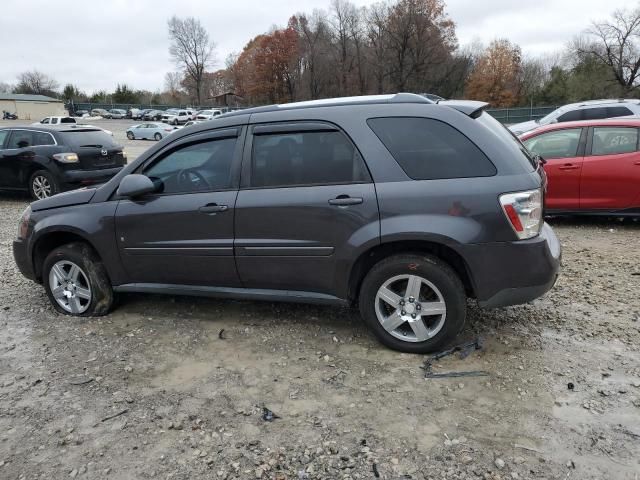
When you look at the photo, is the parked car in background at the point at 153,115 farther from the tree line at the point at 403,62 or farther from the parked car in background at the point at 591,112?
the parked car in background at the point at 591,112

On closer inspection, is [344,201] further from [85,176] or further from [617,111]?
[617,111]

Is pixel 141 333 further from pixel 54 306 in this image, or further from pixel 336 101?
pixel 336 101

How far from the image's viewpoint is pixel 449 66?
2486 inches

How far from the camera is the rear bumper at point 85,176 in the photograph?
1003 centimetres

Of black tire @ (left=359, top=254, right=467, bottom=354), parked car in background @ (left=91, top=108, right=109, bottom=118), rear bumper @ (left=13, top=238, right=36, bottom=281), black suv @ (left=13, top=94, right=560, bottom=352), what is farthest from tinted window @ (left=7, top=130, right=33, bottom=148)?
parked car in background @ (left=91, top=108, right=109, bottom=118)

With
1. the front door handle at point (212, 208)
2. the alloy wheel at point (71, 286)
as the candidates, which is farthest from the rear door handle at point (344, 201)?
the alloy wheel at point (71, 286)

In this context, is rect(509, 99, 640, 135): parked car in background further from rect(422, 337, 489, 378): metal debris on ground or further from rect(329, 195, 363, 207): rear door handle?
rect(329, 195, 363, 207): rear door handle

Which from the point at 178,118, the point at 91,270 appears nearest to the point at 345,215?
the point at 91,270

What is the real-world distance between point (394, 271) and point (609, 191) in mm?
4673

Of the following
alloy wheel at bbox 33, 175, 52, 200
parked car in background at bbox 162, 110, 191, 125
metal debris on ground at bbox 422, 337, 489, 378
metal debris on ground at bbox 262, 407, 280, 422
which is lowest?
metal debris on ground at bbox 262, 407, 280, 422

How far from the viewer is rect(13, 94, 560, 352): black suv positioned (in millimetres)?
3279

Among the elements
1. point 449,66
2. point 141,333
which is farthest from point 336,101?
point 449,66

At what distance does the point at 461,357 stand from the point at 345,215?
4.11 ft

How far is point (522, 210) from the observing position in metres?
3.21
